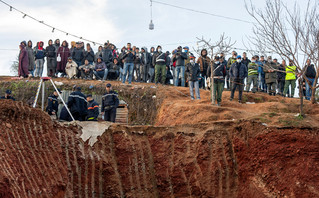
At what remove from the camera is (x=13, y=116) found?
758cm

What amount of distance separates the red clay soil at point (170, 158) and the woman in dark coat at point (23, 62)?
10.7 metres

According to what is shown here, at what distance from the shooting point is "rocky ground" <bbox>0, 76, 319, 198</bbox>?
24.9 feet

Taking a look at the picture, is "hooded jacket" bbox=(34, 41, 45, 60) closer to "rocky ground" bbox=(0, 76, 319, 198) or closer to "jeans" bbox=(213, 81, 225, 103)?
"jeans" bbox=(213, 81, 225, 103)

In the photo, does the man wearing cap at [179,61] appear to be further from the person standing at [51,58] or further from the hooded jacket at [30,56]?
the hooded jacket at [30,56]

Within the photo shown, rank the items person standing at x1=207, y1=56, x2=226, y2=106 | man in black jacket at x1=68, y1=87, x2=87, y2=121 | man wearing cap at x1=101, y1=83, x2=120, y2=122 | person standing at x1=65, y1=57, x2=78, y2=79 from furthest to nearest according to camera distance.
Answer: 1. person standing at x1=65, y1=57, x2=78, y2=79
2. person standing at x1=207, y1=56, x2=226, y2=106
3. man wearing cap at x1=101, y1=83, x2=120, y2=122
4. man in black jacket at x1=68, y1=87, x2=87, y2=121

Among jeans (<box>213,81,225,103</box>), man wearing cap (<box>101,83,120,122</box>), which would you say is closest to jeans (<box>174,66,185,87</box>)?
jeans (<box>213,81,225,103</box>)

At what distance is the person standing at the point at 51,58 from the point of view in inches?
730

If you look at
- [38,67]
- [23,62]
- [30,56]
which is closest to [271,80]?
[38,67]

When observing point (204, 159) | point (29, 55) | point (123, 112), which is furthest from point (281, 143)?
point (29, 55)

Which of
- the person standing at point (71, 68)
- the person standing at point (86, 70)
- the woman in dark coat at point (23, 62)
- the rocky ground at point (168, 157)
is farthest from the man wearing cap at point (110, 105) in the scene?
the woman in dark coat at point (23, 62)

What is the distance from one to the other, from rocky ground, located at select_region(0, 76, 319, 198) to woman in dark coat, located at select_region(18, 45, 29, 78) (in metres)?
10.7

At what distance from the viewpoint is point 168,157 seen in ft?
28.7

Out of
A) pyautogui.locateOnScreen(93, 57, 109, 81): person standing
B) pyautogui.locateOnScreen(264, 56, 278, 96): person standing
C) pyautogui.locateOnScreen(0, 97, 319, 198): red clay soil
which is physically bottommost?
pyautogui.locateOnScreen(0, 97, 319, 198): red clay soil

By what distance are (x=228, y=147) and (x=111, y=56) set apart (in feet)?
37.7
